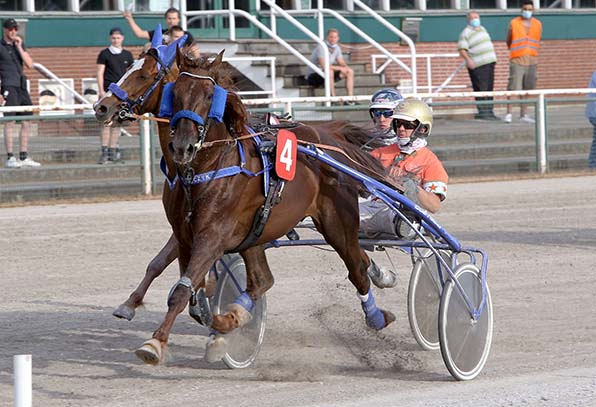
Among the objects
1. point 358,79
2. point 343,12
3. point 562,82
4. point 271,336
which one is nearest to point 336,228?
point 271,336

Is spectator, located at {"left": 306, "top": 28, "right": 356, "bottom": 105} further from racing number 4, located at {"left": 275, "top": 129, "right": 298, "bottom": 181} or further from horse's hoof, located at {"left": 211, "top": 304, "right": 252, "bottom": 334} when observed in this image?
horse's hoof, located at {"left": 211, "top": 304, "right": 252, "bottom": 334}

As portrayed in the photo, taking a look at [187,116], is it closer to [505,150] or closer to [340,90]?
[505,150]

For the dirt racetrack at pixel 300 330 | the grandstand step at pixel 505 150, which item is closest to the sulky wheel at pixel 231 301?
the dirt racetrack at pixel 300 330

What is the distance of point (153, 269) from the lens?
807 cm

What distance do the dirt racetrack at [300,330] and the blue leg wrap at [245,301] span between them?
1.24 feet

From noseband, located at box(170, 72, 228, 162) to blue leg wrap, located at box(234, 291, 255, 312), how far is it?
36.2 inches

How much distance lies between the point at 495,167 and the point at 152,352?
13.0 m

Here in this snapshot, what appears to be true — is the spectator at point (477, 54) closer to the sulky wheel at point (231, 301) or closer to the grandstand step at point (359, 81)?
the grandstand step at point (359, 81)

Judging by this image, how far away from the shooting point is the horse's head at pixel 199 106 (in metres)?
6.43

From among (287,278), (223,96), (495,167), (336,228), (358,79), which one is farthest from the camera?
(358,79)

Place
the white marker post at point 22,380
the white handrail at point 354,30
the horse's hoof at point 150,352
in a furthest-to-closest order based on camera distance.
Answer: the white handrail at point 354,30 → the horse's hoof at point 150,352 → the white marker post at point 22,380

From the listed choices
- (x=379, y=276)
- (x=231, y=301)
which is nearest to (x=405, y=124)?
(x=379, y=276)

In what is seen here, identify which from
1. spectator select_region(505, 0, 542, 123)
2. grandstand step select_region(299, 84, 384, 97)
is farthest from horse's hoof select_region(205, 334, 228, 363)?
spectator select_region(505, 0, 542, 123)

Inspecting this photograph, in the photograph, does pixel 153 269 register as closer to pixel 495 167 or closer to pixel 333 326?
pixel 333 326
